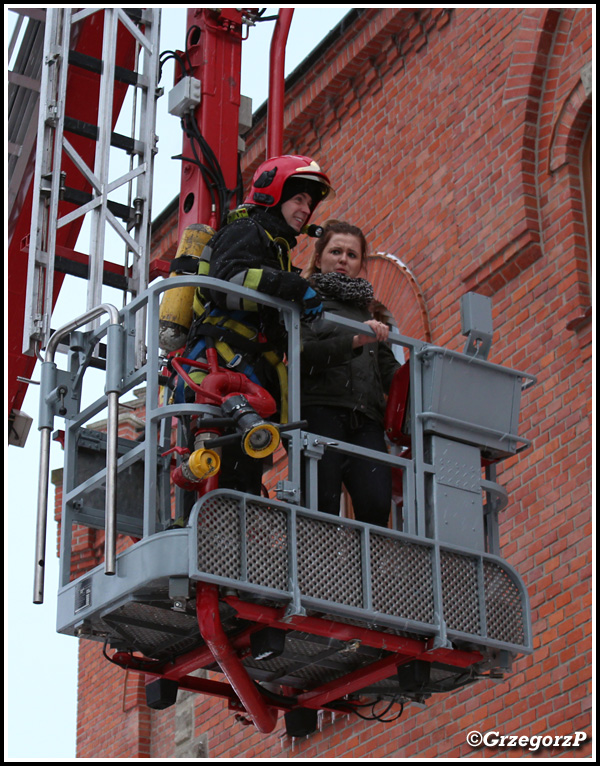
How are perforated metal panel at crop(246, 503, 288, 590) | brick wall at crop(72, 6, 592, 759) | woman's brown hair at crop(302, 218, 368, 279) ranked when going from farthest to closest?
1. brick wall at crop(72, 6, 592, 759)
2. woman's brown hair at crop(302, 218, 368, 279)
3. perforated metal panel at crop(246, 503, 288, 590)

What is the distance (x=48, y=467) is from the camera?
25.7 feet

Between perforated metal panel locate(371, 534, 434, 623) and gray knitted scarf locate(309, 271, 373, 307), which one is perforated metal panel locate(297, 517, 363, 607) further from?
gray knitted scarf locate(309, 271, 373, 307)

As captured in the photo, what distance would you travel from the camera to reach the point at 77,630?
8.04 metres

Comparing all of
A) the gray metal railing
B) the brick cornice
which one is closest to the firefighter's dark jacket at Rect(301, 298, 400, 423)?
the gray metal railing

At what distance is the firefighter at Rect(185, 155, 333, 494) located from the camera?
7.73 m

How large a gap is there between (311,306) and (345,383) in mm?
602

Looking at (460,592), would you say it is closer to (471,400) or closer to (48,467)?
(471,400)

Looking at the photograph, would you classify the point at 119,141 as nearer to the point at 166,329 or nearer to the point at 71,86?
the point at 71,86

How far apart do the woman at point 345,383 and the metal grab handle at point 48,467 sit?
112cm

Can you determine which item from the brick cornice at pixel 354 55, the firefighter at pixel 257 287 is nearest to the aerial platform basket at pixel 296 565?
the firefighter at pixel 257 287

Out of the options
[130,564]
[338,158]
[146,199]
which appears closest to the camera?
[130,564]

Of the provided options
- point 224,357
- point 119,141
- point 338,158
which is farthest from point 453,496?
point 338,158

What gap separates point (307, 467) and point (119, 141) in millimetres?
3798

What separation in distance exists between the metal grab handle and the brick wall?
389cm
